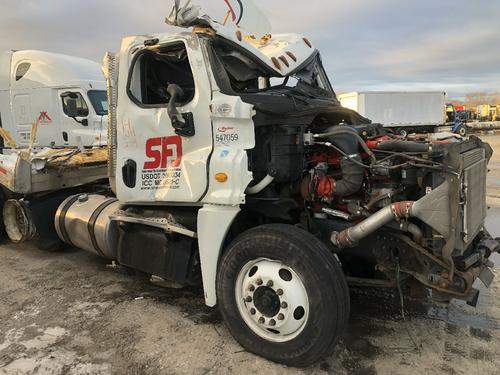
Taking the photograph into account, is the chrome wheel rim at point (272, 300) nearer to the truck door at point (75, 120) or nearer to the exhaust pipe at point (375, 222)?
the exhaust pipe at point (375, 222)

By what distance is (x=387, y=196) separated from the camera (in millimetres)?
3436

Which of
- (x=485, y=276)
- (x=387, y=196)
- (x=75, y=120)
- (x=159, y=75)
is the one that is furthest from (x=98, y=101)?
(x=485, y=276)

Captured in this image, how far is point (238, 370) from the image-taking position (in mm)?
3408

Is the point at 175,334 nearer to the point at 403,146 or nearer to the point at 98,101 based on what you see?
the point at 403,146

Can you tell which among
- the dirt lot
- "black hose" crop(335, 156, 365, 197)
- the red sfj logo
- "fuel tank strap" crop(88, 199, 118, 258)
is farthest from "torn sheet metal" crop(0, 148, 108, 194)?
"black hose" crop(335, 156, 365, 197)

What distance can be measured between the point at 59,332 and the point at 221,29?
297 cm

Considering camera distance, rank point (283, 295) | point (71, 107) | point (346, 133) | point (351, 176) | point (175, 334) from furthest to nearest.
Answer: point (71, 107) → point (175, 334) → point (346, 133) → point (351, 176) → point (283, 295)

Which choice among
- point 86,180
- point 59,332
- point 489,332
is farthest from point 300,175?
point 86,180

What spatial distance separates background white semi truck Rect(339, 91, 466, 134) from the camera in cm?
3108

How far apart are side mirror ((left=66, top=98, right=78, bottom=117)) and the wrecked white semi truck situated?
7285mm

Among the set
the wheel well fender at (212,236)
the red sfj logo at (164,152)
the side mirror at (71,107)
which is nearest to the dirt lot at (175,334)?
the wheel well fender at (212,236)

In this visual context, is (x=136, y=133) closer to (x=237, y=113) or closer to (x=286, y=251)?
(x=237, y=113)

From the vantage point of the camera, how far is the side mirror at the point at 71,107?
36.6ft

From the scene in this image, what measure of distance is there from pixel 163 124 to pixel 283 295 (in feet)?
5.90
